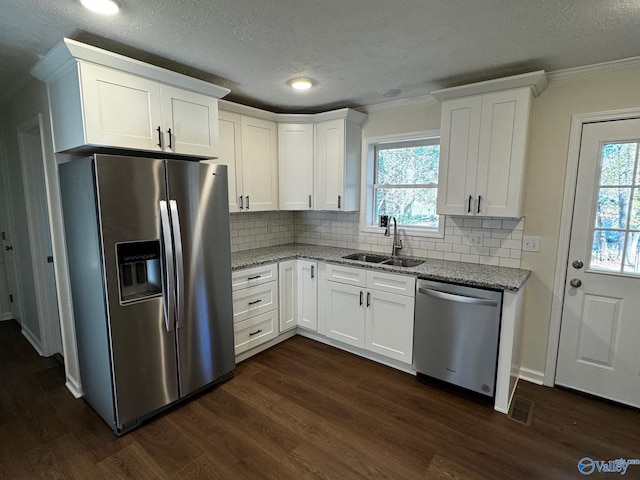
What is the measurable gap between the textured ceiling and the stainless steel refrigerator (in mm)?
713

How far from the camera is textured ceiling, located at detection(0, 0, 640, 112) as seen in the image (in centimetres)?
158

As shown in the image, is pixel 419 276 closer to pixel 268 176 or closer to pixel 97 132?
pixel 268 176

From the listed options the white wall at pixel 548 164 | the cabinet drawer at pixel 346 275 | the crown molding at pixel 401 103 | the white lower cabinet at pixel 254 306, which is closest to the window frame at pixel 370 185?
the crown molding at pixel 401 103

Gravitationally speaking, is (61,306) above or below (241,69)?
below

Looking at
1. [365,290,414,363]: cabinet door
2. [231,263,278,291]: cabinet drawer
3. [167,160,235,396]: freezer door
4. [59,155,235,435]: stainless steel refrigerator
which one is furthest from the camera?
[231,263,278,291]: cabinet drawer

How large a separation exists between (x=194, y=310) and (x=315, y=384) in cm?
114

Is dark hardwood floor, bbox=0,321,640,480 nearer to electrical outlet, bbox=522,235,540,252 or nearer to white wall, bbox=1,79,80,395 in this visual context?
white wall, bbox=1,79,80,395

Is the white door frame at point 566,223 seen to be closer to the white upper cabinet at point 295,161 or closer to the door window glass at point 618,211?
the door window glass at point 618,211

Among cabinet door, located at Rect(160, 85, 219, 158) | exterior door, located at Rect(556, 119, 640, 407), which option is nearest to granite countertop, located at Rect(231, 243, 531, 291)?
exterior door, located at Rect(556, 119, 640, 407)

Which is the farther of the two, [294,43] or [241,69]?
[241,69]

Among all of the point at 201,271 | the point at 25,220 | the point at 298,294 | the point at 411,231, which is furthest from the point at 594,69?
the point at 25,220

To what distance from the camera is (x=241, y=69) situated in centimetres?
236

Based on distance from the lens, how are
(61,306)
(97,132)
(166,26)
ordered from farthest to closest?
(61,306) → (97,132) → (166,26)

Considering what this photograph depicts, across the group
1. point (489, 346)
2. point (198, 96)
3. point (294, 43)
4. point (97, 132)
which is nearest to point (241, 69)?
point (198, 96)
